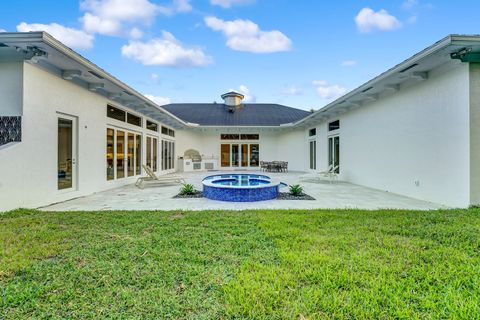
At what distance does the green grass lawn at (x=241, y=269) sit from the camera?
205cm

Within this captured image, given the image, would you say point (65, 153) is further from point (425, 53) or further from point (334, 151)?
point (334, 151)

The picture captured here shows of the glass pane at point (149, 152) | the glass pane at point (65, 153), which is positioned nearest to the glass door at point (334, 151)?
the glass pane at point (149, 152)

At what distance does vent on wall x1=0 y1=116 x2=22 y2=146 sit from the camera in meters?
5.59

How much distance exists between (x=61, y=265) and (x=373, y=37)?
1402 centimetres

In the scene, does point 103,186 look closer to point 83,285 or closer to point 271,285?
point 83,285

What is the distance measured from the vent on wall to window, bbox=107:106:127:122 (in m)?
3.65

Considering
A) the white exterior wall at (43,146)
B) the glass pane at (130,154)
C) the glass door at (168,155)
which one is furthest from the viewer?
the glass door at (168,155)

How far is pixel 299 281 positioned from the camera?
2482 mm

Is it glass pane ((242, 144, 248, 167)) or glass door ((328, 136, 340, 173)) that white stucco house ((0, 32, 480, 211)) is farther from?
glass pane ((242, 144, 248, 167))

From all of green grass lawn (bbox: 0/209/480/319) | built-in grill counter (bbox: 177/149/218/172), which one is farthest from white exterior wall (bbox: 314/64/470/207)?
built-in grill counter (bbox: 177/149/218/172)

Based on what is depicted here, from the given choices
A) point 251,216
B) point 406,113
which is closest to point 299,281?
point 251,216

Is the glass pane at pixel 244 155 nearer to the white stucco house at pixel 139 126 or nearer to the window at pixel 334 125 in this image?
the window at pixel 334 125

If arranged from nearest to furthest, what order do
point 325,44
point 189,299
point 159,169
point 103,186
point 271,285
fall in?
point 189,299 → point 271,285 → point 103,186 → point 325,44 → point 159,169

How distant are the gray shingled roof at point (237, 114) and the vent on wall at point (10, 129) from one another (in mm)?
13166
